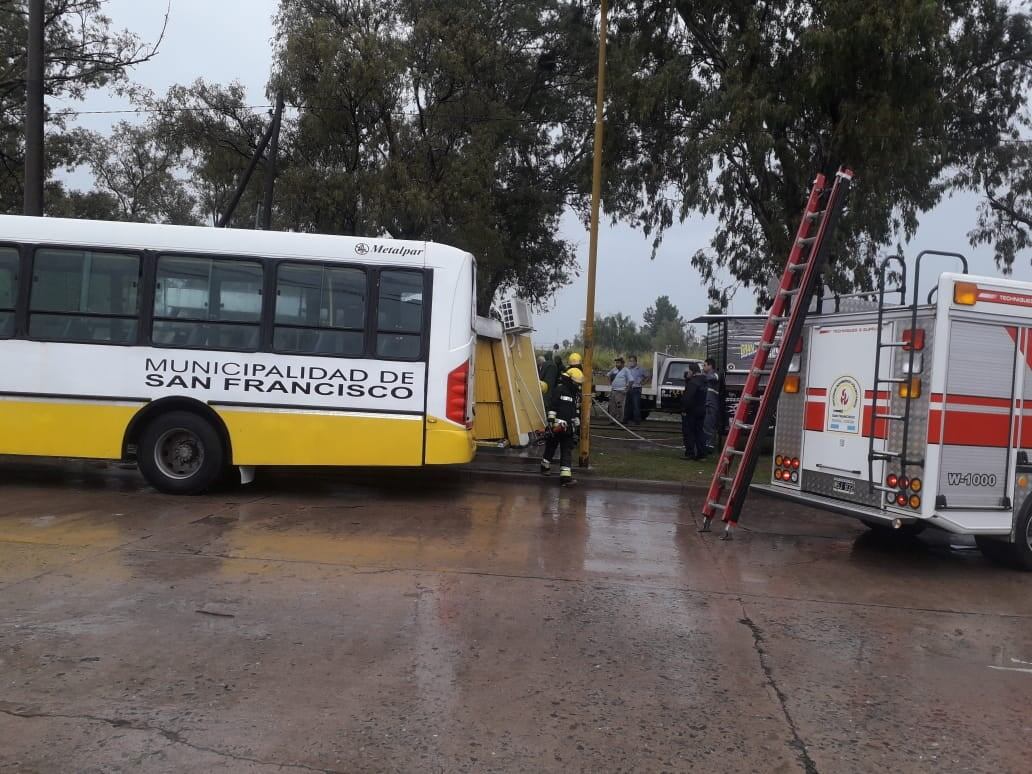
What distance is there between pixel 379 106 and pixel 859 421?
50.2ft

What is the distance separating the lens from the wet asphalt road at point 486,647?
12.9 ft

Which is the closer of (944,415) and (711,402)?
(944,415)

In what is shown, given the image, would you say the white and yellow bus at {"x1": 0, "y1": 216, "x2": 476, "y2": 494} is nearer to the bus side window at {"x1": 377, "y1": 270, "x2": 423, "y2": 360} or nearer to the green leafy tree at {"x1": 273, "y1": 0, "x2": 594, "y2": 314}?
the bus side window at {"x1": 377, "y1": 270, "x2": 423, "y2": 360}

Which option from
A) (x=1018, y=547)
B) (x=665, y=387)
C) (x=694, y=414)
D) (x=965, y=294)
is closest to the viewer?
(x=965, y=294)

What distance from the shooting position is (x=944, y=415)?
754cm

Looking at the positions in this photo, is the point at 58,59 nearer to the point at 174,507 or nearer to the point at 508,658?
the point at 174,507

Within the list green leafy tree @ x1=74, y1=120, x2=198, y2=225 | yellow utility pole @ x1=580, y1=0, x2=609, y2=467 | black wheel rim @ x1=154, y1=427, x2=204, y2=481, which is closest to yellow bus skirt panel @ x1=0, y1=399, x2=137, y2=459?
black wheel rim @ x1=154, y1=427, x2=204, y2=481

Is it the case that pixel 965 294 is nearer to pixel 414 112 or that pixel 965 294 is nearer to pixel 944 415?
pixel 944 415

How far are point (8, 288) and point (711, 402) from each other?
11.4m

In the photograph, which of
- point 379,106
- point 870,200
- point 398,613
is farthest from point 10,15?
point 398,613


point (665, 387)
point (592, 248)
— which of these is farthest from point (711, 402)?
point (665, 387)

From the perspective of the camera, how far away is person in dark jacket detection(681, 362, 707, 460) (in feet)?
50.0

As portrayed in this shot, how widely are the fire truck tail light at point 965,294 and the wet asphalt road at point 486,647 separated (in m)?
2.46

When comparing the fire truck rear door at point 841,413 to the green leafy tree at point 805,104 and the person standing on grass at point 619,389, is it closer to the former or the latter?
the green leafy tree at point 805,104
